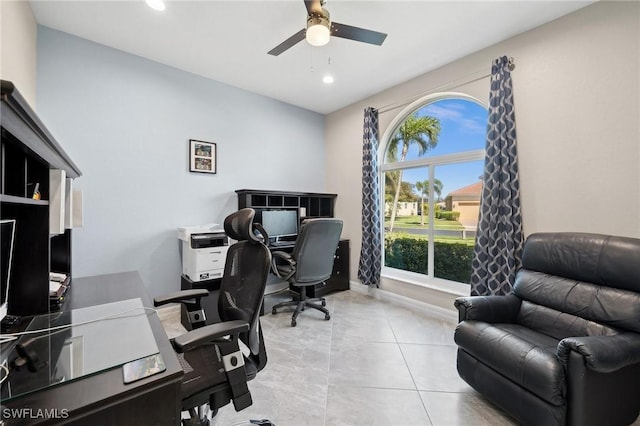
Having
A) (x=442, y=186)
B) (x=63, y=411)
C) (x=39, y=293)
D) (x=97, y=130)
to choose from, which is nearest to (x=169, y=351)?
(x=63, y=411)

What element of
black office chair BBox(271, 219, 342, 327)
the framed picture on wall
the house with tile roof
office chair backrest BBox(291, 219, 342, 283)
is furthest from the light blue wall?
the house with tile roof

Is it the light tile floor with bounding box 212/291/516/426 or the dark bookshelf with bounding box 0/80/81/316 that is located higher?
the dark bookshelf with bounding box 0/80/81/316

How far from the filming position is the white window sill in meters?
3.12

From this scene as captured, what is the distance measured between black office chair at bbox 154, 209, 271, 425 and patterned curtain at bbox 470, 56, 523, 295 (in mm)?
2260

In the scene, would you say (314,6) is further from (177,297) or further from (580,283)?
(580,283)

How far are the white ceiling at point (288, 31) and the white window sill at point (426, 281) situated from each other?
260 cm

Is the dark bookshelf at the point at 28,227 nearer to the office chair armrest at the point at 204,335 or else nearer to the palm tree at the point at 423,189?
the office chair armrest at the point at 204,335

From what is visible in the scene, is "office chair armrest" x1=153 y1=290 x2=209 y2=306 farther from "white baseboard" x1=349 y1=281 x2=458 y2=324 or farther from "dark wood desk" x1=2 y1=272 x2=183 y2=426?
"white baseboard" x1=349 y1=281 x2=458 y2=324

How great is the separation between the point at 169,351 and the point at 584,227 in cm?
303

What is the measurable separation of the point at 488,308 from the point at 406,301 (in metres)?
1.64

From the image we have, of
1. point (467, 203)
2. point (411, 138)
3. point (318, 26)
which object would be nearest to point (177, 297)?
point (318, 26)

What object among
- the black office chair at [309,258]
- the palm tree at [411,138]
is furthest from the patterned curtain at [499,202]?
the black office chair at [309,258]

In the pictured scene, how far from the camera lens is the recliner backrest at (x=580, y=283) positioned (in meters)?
1.65

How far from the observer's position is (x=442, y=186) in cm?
335
